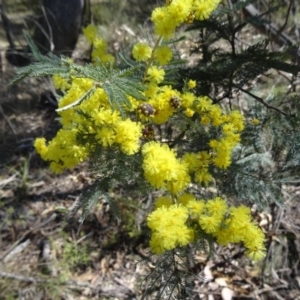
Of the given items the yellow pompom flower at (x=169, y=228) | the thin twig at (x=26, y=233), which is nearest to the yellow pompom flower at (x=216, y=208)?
the yellow pompom flower at (x=169, y=228)

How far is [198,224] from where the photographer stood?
1.38m

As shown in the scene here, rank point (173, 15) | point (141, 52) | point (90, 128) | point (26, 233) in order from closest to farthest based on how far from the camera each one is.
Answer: point (173, 15)
point (90, 128)
point (141, 52)
point (26, 233)

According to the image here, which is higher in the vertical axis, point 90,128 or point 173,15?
point 173,15

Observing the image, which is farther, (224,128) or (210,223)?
(224,128)

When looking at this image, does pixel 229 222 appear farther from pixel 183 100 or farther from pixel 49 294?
pixel 49 294

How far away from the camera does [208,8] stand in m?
1.27

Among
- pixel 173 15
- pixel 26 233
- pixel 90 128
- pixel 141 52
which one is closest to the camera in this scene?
pixel 173 15

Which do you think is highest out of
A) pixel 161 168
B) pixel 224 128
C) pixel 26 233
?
pixel 224 128

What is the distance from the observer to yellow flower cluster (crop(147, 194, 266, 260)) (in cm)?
126

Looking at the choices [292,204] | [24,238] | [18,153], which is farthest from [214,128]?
[18,153]

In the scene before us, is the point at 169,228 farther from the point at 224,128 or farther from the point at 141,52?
the point at 141,52

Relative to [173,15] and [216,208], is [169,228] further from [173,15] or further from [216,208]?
[173,15]

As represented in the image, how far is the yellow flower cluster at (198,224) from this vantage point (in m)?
1.26

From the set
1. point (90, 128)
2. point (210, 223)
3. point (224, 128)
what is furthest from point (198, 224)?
point (90, 128)
